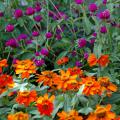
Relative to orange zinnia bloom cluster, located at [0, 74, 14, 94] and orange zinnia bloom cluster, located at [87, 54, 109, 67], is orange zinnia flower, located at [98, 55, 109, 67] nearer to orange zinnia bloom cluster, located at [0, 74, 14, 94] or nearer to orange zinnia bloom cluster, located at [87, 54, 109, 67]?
orange zinnia bloom cluster, located at [87, 54, 109, 67]

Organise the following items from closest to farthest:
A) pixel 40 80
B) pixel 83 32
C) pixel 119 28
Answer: pixel 40 80 → pixel 119 28 → pixel 83 32

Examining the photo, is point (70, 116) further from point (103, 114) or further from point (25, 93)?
point (25, 93)

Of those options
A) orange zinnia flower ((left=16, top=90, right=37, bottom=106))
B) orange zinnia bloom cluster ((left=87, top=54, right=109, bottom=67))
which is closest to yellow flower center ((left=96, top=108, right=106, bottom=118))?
orange zinnia flower ((left=16, top=90, right=37, bottom=106))

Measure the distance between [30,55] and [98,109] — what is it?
0.97 m

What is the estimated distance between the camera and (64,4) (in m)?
3.24

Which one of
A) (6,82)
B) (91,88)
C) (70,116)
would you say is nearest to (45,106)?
(70,116)

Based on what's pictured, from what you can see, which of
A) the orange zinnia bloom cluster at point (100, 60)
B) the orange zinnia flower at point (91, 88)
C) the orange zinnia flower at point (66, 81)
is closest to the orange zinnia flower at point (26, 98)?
the orange zinnia flower at point (66, 81)

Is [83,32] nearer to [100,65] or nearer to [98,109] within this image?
[100,65]

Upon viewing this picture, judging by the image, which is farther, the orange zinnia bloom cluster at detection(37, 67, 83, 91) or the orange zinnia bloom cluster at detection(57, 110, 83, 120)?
the orange zinnia bloom cluster at detection(37, 67, 83, 91)

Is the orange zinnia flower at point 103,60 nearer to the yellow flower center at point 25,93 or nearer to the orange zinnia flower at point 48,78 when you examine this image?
the orange zinnia flower at point 48,78

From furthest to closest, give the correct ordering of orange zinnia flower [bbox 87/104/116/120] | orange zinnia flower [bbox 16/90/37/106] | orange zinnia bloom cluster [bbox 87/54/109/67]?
1. orange zinnia bloom cluster [bbox 87/54/109/67]
2. orange zinnia flower [bbox 16/90/37/106]
3. orange zinnia flower [bbox 87/104/116/120]

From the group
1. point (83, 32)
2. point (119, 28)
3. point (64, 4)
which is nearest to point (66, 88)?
point (119, 28)

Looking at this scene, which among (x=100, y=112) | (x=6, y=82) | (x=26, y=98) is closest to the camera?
(x=100, y=112)

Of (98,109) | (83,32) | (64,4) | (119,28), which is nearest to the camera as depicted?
(98,109)
